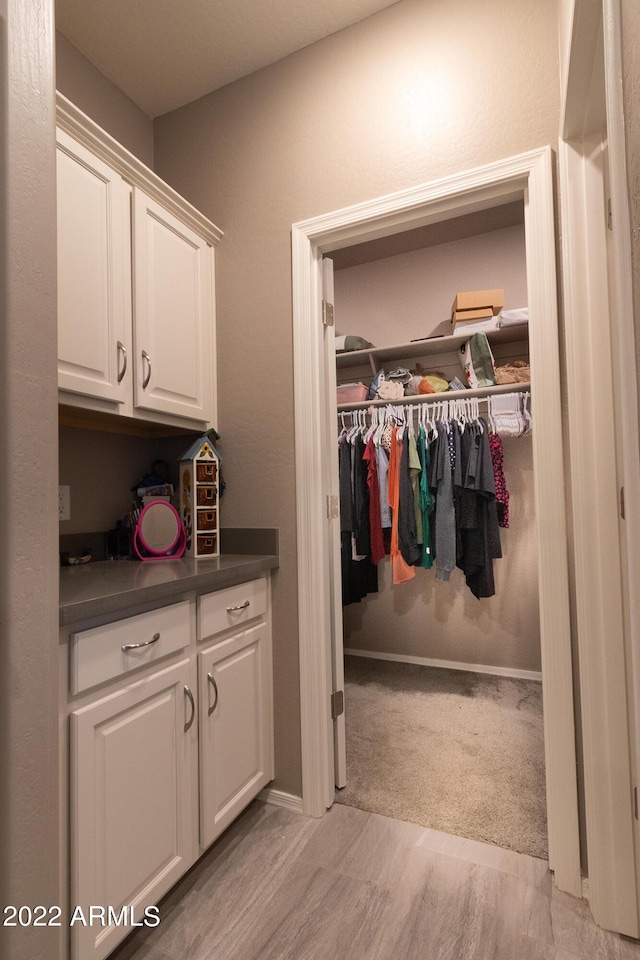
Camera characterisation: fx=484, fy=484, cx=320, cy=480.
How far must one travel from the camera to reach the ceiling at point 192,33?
5.63 feet

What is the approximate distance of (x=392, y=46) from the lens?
171 cm

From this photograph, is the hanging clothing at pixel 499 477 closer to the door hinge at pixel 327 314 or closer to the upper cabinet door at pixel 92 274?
the door hinge at pixel 327 314

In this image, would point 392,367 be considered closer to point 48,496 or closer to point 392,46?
point 392,46

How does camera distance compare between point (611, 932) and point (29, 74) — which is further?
point (611, 932)

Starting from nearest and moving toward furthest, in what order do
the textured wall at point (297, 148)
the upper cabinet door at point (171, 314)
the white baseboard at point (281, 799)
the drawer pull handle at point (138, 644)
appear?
the drawer pull handle at point (138, 644)
the textured wall at point (297, 148)
the upper cabinet door at point (171, 314)
the white baseboard at point (281, 799)

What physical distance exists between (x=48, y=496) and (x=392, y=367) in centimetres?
275

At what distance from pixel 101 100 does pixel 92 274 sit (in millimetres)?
1001

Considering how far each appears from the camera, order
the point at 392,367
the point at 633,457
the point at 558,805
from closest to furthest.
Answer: the point at 633,457 → the point at 558,805 → the point at 392,367

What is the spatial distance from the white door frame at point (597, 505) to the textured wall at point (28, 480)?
1.23 meters

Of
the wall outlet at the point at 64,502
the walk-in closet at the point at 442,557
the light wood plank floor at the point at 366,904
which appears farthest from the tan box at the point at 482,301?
the light wood plank floor at the point at 366,904

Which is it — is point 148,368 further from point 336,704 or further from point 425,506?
point 425,506

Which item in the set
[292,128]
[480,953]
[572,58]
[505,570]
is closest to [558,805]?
[480,953]

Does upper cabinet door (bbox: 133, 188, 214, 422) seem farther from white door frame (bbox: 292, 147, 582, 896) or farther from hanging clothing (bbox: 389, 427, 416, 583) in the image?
hanging clothing (bbox: 389, 427, 416, 583)

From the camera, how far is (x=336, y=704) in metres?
1.87
